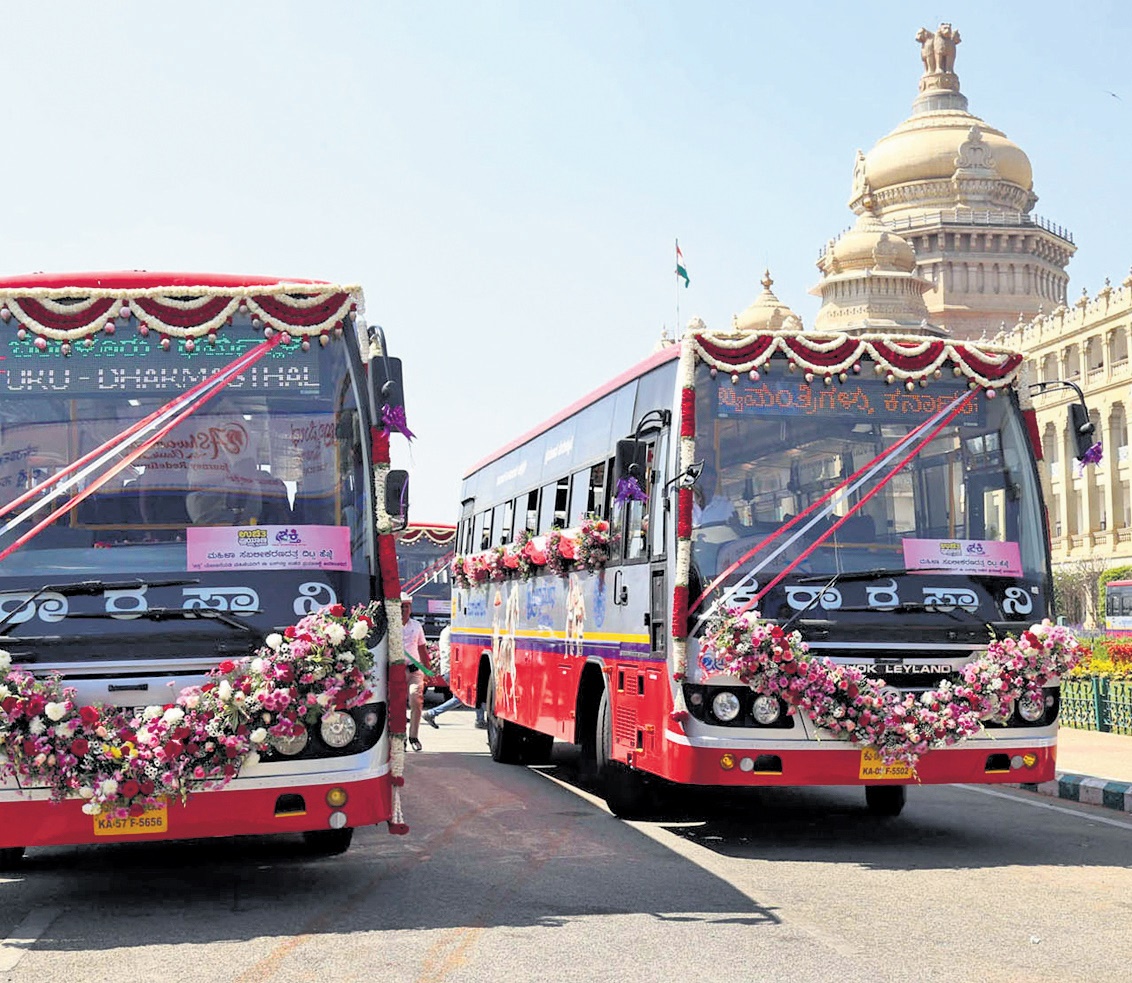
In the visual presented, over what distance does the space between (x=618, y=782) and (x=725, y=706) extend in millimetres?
2174

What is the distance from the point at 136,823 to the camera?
25.1ft

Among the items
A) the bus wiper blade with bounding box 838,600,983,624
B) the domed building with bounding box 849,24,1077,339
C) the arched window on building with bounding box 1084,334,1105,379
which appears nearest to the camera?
the bus wiper blade with bounding box 838,600,983,624

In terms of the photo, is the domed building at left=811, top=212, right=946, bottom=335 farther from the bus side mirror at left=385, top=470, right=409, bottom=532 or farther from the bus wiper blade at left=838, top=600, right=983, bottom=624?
the bus side mirror at left=385, top=470, right=409, bottom=532

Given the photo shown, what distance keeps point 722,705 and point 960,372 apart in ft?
9.17

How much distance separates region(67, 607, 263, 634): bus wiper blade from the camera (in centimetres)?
773

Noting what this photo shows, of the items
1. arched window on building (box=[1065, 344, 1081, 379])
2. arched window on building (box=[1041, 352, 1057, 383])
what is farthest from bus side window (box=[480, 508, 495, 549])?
arched window on building (box=[1041, 352, 1057, 383])

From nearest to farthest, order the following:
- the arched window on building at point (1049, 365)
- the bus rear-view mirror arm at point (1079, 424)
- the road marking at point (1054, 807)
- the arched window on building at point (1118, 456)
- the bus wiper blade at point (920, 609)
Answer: the bus wiper blade at point (920, 609) < the bus rear-view mirror arm at point (1079, 424) < the road marking at point (1054, 807) < the arched window on building at point (1118, 456) < the arched window on building at point (1049, 365)

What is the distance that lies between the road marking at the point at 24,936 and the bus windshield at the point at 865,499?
14.3 ft

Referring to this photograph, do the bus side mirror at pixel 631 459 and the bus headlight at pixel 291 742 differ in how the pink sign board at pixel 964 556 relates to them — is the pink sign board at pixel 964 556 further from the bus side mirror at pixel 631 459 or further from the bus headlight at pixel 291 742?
the bus headlight at pixel 291 742

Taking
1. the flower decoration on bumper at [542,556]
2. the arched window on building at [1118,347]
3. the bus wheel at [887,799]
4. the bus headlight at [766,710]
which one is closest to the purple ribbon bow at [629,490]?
the flower decoration on bumper at [542,556]

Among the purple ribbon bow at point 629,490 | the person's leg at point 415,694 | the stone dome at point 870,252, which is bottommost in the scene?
the person's leg at point 415,694

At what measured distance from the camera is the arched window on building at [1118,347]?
8106 centimetres

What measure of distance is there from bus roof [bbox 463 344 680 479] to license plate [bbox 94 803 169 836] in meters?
4.64

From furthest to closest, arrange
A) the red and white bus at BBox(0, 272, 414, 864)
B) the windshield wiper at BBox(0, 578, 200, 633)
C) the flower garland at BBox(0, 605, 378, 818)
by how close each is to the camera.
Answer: the windshield wiper at BBox(0, 578, 200, 633) < the red and white bus at BBox(0, 272, 414, 864) < the flower garland at BBox(0, 605, 378, 818)
